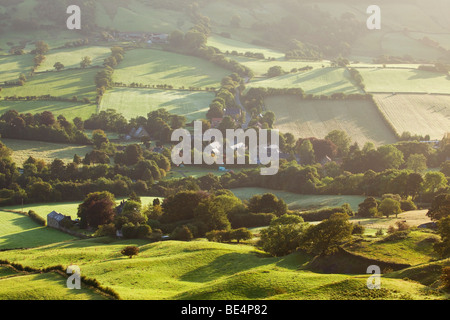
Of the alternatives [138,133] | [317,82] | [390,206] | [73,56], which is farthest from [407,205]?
[73,56]

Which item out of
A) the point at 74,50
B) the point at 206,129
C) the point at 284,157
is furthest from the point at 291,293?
the point at 74,50

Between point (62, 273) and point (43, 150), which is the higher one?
point (43, 150)

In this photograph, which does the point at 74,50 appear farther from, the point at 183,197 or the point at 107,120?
the point at 183,197

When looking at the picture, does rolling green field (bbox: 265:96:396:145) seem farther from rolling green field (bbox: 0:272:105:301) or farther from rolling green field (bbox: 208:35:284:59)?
rolling green field (bbox: 0:272:105:301)

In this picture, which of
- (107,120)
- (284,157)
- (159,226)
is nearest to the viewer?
(159,226)

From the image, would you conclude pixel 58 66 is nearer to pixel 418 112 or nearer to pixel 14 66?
pixel 14 66

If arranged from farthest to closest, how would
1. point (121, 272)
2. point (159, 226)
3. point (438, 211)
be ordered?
point (159, 226)
point (438, 211)
point (121, 272)
